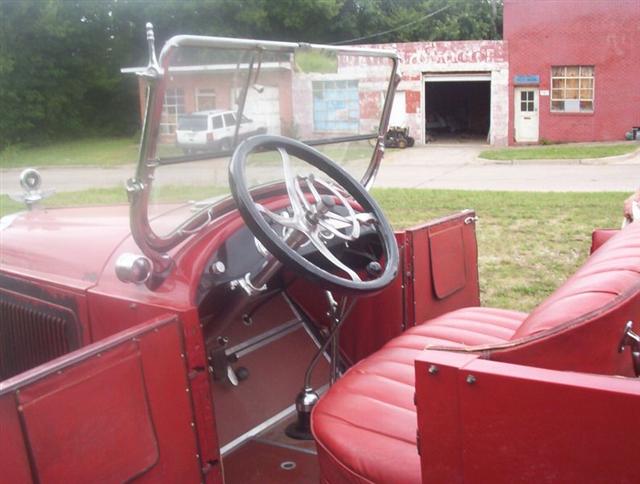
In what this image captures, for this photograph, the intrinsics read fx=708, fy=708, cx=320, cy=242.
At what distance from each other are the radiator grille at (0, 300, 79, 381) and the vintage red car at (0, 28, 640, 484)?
1 centimetres

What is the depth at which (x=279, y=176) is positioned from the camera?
103 inches

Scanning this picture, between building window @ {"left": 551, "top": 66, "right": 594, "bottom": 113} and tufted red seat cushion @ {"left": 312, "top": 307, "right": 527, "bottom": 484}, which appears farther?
building window @ {"left": 551, "top": 66, "right": 594, "bottom": 113}

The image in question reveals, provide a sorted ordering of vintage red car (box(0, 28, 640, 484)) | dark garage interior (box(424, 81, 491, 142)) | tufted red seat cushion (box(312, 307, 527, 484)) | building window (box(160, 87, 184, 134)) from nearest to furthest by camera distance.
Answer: vintage red car (box(0, 28, 640, 484)) < tufted red seat cushion (box(312, 307, 527, 484)) < building window (box(160, 87, 184, 134)) < dark garage interior (box(424, 81, 491, 142))

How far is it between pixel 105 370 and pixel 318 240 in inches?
28.5

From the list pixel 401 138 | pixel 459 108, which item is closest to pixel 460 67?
pixel 401 138

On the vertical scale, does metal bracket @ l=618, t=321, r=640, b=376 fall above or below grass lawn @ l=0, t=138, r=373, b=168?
above

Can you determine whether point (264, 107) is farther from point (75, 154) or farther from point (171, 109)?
point (75, 154)

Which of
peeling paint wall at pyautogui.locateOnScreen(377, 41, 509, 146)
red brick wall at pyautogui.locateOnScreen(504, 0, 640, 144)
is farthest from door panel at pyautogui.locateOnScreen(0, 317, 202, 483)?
red brick wall at pyautogui.locateOnScreen(504, 0, 640, 144)

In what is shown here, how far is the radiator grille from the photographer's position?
2.28 meters

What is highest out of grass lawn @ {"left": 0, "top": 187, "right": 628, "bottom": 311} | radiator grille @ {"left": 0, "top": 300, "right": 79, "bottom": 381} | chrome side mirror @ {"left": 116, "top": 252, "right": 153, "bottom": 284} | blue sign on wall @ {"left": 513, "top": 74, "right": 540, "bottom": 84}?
blue sign on wall @ {"left": 513, "top": 74, "right": 540, "bottom": 84}

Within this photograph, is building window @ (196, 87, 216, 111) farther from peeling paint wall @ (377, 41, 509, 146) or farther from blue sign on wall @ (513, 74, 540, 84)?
blue sign on wall @ (513, 74, 540, 84)

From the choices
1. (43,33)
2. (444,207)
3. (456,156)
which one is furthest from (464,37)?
(444,207)

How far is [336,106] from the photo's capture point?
3.15 m

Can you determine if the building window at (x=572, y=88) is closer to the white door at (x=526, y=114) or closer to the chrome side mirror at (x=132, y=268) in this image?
the white door at (x=526, y=114)
